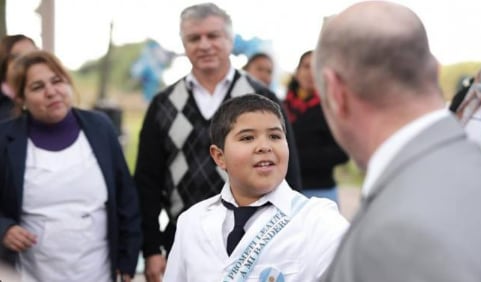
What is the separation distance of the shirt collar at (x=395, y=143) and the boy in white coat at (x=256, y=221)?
0.90 m

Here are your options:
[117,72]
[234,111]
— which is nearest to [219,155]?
[234,111]

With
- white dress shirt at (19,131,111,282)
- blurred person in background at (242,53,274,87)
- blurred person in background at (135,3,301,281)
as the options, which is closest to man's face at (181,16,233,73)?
blurred person in background at (135,3,301,281)

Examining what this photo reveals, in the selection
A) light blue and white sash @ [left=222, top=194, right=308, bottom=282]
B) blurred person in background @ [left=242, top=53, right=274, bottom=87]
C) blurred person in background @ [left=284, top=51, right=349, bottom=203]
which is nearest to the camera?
light blue and white sash @ [left=222, top=194, right=308, bottom=282]

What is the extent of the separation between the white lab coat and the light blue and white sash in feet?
0.04

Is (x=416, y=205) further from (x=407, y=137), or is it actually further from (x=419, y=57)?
(x=419, y=57)

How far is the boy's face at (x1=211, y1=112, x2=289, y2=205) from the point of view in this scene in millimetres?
2480

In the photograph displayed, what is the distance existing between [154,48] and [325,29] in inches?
547

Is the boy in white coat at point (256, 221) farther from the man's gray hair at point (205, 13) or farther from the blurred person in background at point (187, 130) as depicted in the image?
the man's gray hair at point (205, 13)

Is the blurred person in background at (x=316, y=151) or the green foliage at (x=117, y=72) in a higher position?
the blurred person in background at (x=316, y=151)

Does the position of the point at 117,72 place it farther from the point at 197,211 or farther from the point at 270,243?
the point at 270,243

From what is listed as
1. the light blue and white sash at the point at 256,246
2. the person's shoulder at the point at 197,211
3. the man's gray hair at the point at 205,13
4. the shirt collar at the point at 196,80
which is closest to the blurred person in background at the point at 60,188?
the shirt collar at the point at 196,80

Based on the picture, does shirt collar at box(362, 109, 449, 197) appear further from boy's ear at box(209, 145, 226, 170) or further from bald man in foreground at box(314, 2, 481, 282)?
boy's ear at box(209, 145, 226, 170)

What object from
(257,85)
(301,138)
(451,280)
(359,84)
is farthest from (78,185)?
(451,280)

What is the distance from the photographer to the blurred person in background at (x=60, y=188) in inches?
131
